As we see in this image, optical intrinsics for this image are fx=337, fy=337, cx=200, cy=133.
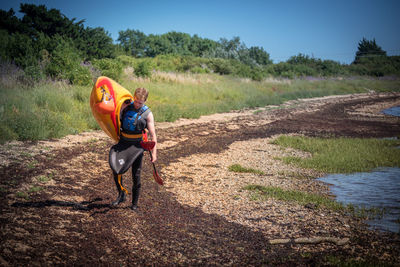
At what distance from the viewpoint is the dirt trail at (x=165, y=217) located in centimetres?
416

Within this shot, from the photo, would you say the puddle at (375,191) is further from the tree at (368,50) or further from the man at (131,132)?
the tree at (368,50)

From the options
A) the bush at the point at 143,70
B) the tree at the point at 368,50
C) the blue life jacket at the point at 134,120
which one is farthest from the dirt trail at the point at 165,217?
the tree at the point at 368,50

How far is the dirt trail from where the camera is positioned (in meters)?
4.16

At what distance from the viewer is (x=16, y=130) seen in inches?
371

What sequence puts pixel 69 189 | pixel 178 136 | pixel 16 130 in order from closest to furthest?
pixel 69 189
pixel 16 130
pixel 178 136

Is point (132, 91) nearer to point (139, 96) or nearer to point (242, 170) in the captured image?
point (242, 170)

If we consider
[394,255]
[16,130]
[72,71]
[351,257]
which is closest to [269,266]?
[351,257]

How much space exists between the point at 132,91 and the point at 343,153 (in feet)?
34.7

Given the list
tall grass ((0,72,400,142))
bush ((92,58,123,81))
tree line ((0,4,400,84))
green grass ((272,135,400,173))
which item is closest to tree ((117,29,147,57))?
tree line ((0,4,400,84))

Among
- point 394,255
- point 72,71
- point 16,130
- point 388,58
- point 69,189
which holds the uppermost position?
point 388,58

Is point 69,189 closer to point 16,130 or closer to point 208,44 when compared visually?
point 16,130

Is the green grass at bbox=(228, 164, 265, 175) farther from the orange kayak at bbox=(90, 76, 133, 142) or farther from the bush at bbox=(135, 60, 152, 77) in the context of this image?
the bush at bbox=(135, 60, 152, 77)

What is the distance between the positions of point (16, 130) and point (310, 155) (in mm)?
8694

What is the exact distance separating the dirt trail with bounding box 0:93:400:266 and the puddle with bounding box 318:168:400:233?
41cm
